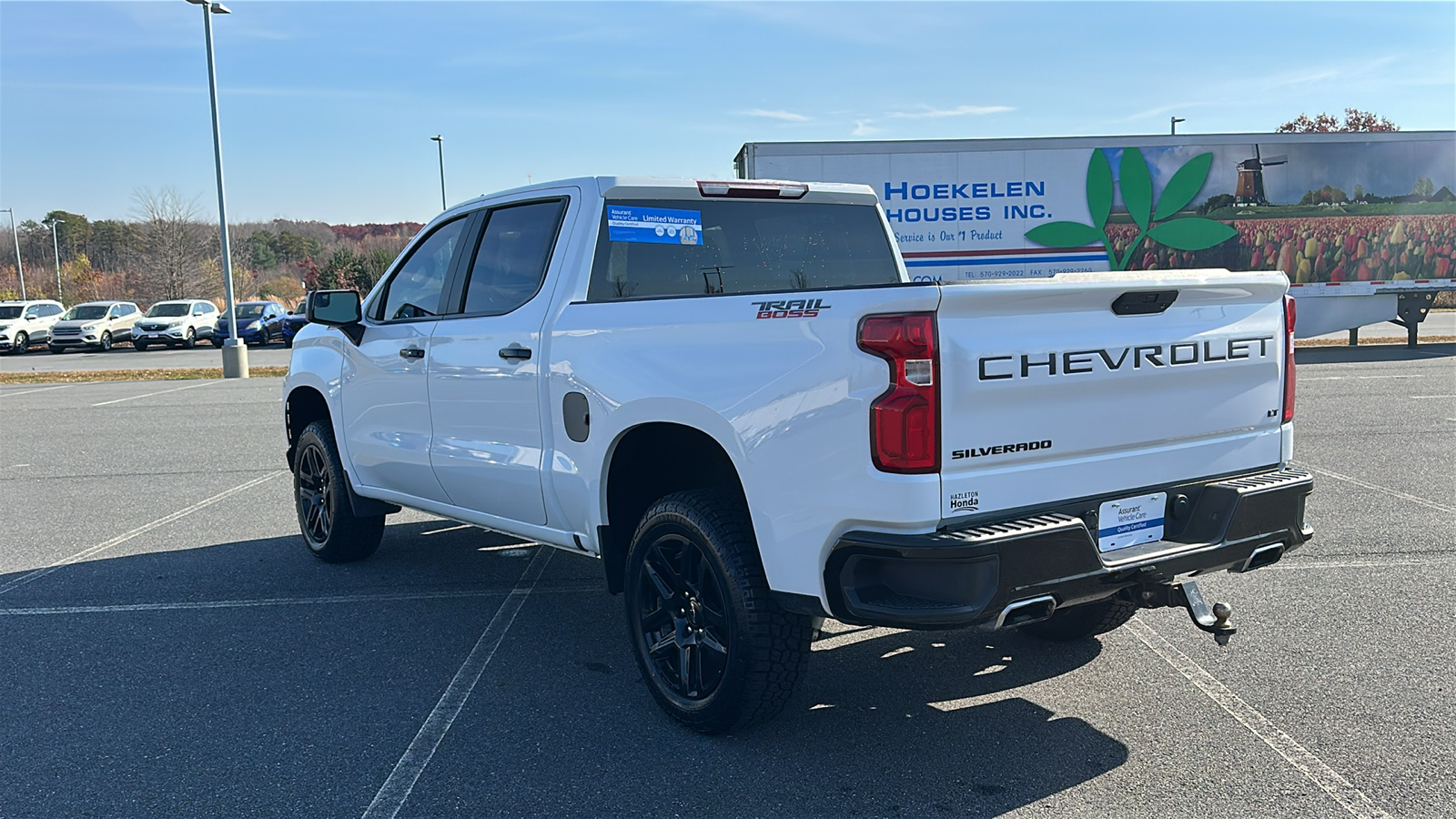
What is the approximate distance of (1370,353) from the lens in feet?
68.8

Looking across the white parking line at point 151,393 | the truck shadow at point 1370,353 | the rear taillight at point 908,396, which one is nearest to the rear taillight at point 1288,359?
the rear taillight at point 908,396

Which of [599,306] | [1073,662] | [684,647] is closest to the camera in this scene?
[684,647]

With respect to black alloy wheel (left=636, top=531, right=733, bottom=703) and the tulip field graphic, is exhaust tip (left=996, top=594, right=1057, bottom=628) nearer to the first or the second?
black alloy wheel (left=636, top=531, right=733, bottom=703)

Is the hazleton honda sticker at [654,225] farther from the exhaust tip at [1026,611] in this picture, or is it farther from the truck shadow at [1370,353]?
the truck shadow at [1370,353]

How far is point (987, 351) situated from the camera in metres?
3.20

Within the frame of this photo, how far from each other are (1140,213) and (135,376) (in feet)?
67.6

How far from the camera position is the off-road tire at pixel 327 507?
629 cm

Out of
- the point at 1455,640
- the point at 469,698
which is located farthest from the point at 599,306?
the point at 1455,640

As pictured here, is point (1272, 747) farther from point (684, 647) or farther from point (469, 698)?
point (469, 698)

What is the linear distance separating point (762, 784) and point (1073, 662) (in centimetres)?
171

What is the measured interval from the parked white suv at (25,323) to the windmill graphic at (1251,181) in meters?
36.4

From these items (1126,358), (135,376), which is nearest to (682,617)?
(1126,358)

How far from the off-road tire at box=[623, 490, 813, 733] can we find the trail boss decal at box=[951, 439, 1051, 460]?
0.83 metres

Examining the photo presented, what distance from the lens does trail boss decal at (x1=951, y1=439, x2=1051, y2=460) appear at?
3.19 m
